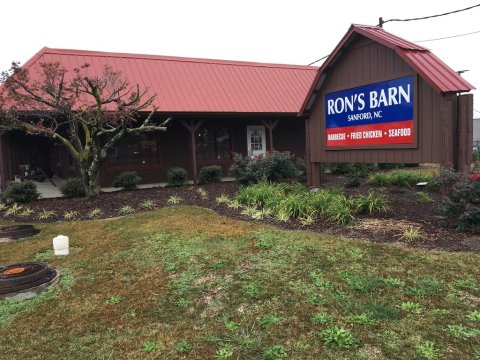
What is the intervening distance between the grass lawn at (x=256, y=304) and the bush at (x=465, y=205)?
108 centimetres

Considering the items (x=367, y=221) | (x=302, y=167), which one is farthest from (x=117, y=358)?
(x=302, y=167)

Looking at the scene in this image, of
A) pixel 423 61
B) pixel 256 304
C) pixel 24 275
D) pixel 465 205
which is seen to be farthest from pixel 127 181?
pixel 465 205

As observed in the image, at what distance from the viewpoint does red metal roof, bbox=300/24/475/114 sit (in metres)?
6.84

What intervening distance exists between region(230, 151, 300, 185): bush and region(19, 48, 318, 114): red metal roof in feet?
12.5

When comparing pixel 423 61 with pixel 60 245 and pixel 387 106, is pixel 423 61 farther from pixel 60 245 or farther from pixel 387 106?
pixel 60 245

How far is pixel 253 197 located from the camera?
30.1 feet

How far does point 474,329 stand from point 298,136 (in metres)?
16.2

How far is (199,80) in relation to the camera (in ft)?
55.1

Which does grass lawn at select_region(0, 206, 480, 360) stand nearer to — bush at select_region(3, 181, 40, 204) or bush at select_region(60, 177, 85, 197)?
bush at select_region(3, 181, 40, 204)

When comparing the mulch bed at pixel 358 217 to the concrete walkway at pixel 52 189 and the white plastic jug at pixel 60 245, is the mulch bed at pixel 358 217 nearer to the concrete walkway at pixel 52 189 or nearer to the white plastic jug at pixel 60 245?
the concrete walkway at pixel 52 189

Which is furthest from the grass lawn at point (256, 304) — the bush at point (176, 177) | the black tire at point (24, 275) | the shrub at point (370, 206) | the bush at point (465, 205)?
the bush at point (176, 177)

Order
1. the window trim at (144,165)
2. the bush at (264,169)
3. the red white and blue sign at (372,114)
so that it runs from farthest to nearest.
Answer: the window trim at (144,165) < the bush at (264,169) < the red white and blue sign at (372,114)

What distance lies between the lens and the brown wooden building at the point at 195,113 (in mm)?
15211

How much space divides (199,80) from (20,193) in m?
8.36
